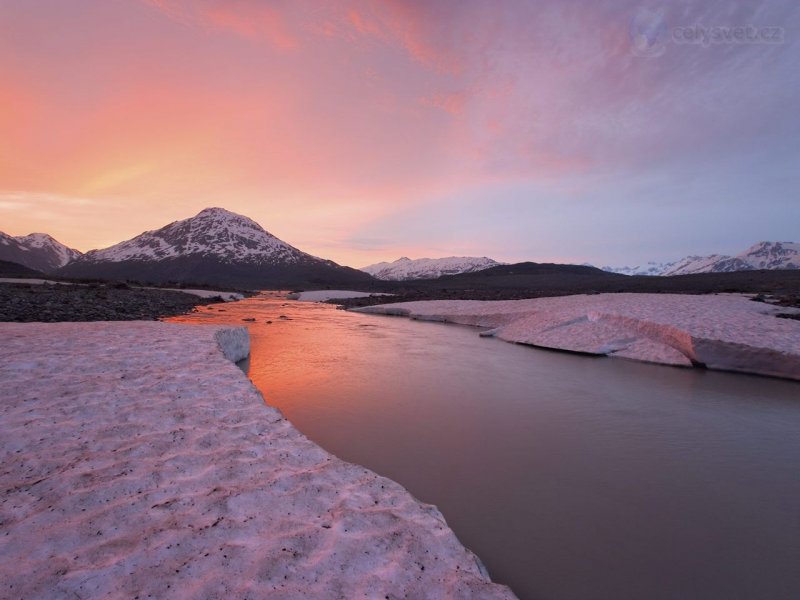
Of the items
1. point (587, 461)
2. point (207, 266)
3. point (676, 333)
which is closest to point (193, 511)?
point (587, 461)

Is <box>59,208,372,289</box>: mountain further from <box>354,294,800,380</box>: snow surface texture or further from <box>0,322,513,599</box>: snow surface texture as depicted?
<box>0,322,513,599</box>: snow surface texture

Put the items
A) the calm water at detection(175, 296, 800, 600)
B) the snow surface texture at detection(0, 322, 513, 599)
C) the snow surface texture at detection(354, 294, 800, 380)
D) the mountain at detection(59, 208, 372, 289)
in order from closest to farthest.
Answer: the snow surface texture at detection(0, 322, 513, 599), the calm water at detection(175, 296, 800, 600), the snow surface texture at detection(354, 294, 800, 380), the mountain at detection(59, 208, 372, 289)

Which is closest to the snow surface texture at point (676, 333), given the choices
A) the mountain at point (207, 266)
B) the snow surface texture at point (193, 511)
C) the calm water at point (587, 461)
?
the calm water at point (587, 461)

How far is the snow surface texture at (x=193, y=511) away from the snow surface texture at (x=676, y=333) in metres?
12.3

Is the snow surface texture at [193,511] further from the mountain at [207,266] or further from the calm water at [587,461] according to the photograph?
the mountain at [207,266]

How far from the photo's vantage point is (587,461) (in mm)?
5418

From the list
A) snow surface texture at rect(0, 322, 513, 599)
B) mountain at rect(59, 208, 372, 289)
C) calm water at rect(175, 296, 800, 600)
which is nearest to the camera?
snow surface texture at rect(0, 322, 513, 599)

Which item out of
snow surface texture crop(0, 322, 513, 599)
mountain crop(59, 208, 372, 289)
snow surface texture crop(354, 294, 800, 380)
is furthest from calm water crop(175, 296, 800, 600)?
mountain crop(59, 208, 372, 289)

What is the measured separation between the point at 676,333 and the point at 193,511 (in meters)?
14.3

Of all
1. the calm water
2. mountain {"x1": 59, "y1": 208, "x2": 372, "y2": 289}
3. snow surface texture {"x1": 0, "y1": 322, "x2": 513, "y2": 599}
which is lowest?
the calm water

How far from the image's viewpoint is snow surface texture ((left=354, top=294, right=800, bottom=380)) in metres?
11.2

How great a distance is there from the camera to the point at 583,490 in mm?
4629

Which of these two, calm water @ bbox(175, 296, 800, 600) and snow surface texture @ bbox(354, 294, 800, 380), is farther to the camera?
snow surface texture @ bbox(354, 294, 800, 380)

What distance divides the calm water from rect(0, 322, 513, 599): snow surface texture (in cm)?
104
